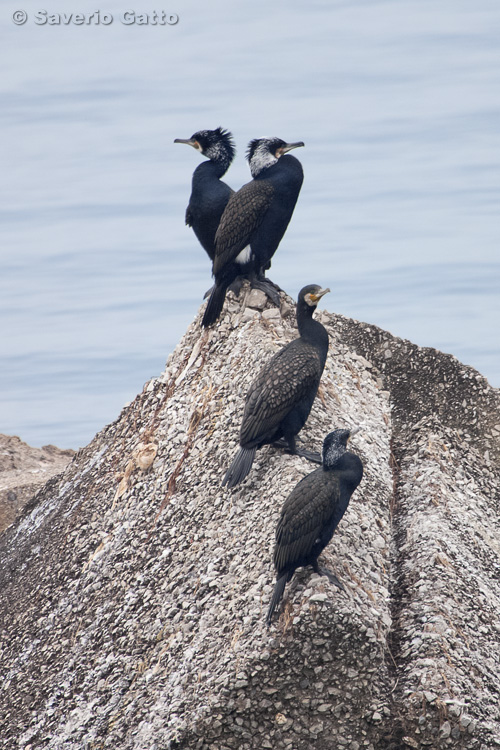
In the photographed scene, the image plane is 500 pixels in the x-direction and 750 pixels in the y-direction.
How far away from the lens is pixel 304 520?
27.0 ft

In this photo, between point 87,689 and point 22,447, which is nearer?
point 87,689

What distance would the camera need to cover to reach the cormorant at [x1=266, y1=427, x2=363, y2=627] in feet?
27.0

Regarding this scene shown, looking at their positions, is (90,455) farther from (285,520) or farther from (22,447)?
(22,447)

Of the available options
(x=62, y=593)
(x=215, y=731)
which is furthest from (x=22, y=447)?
(x=215, y=731)

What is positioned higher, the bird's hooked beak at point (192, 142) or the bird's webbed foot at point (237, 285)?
the bird's hooked beak at point (192, 142)

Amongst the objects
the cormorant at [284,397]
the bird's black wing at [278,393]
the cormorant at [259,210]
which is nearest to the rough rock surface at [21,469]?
the cormorant at [259,210]

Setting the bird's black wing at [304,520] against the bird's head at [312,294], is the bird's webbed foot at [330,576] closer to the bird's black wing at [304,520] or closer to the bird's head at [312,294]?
the bird's black wing at [304,520]

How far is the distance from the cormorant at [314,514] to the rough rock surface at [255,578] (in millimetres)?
303

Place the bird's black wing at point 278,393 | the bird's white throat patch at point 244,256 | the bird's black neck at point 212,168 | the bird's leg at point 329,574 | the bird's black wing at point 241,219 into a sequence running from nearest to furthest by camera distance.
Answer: the bird's leg at point 329,574, the bird's black wing at point 278,393, the bird's black wing at point 241,219, the bird's white throat patch at point 244,256, the bird's black neck at point 212,168

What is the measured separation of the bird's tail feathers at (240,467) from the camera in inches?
384

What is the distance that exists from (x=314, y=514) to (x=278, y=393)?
173cm

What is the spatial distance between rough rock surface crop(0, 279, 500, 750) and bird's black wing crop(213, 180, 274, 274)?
1.09 meters

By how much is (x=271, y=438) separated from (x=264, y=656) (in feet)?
8.13

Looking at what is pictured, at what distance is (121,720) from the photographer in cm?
919
